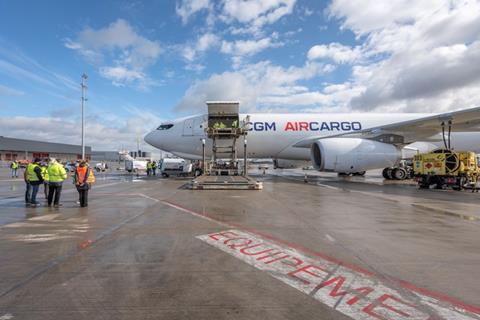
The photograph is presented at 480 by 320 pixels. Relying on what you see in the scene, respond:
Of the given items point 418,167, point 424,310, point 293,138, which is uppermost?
point 293,138

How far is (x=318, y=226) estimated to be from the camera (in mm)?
6020

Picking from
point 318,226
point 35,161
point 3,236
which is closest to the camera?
point 3,236

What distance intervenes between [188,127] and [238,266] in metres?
16.9

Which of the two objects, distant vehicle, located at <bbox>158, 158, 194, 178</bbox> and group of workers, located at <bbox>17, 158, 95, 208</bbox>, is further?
distant vehicle, located at <bbox>158, 158, 194, 178</bbox>

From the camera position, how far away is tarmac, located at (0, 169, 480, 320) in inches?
108

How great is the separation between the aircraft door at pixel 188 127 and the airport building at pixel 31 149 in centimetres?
6423

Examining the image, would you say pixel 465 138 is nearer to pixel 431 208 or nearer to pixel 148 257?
pixel 431 208

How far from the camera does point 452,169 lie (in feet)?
45.6

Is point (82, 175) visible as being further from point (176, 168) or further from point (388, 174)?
point (388, 174)

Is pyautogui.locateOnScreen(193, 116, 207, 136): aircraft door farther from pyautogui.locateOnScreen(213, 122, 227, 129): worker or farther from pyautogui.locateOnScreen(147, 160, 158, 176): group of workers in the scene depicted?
pyautogui.locateOnScreen(147, 160, 158, 176): group of workers

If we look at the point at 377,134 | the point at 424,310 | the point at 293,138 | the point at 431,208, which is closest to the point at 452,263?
the point at 424,310

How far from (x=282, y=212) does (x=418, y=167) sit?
11.1m

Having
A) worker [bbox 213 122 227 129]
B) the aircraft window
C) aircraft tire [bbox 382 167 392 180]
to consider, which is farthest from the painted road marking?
aircraft tire [bbox 382 167 392 180]

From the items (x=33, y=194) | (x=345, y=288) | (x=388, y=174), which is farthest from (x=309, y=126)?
(x=345, y=288)
